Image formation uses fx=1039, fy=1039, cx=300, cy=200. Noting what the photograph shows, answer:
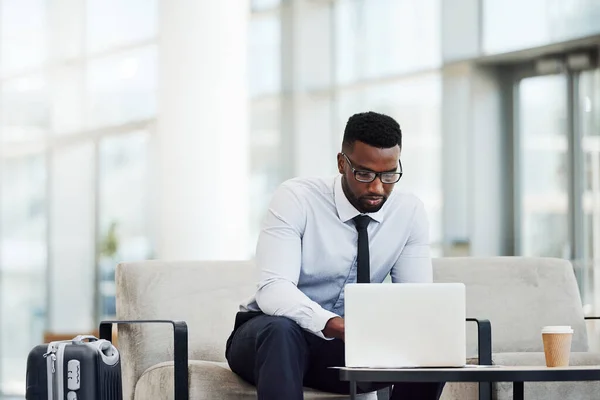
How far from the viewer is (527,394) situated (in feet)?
9.86

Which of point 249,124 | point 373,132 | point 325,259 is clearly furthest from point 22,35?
point 373,132

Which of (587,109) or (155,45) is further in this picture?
(155,45)

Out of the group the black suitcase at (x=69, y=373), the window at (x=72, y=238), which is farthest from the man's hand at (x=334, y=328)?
the window at (x=72, y=238)

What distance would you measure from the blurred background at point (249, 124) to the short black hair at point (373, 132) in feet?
11.3

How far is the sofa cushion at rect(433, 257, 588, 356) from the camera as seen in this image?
3.43 meters

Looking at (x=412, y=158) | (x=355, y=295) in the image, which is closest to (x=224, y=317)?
(x=355, y=295)

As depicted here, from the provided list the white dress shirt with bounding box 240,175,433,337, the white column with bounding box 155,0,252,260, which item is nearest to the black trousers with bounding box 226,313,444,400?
the white dress shirt with bounding box 240,175,433,337

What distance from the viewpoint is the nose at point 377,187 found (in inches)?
97.7

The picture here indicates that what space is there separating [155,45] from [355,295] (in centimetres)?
680

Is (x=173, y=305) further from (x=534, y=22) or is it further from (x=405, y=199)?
(x=534, y=22)

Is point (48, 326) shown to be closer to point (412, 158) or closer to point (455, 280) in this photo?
point (412, 158)

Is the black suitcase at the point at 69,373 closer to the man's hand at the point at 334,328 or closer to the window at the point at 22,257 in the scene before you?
the man's hand at the point at 334,328

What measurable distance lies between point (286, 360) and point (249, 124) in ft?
18.0

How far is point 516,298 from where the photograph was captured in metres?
3.47
